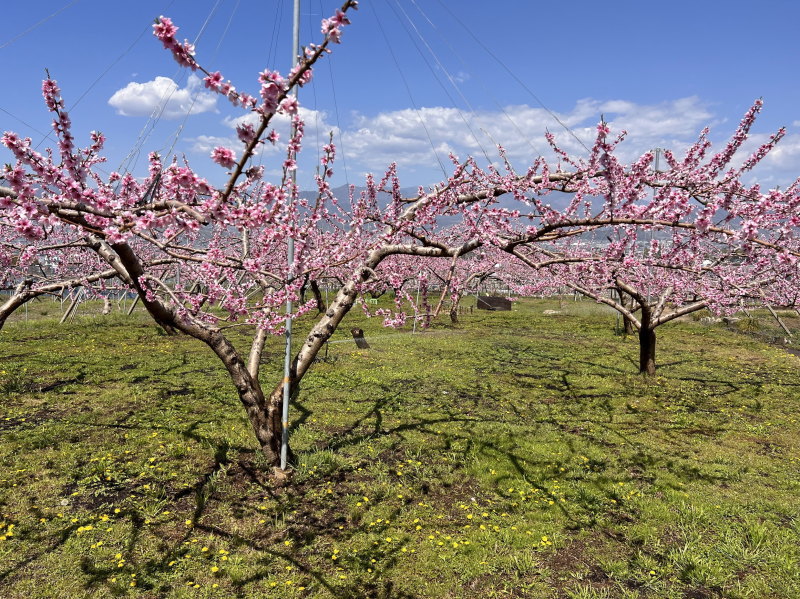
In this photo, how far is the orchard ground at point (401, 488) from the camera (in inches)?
211

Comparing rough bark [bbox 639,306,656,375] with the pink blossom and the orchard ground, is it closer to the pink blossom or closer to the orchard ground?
the orchard ground

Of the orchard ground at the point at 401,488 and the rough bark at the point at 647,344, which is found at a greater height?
the rough bark at the point at 647,344


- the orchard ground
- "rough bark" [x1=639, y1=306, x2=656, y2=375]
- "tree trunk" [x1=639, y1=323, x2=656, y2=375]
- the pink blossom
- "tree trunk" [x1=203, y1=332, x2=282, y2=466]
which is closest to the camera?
the pink blossom

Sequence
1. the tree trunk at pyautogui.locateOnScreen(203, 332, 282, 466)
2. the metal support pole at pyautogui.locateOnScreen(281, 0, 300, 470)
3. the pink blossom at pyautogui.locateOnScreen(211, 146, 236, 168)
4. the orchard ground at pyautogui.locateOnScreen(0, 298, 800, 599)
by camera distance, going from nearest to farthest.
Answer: the pink blossom at pyautogui.locateOnScreen(211, 146, 236, 168), the orchard ground at pyautogui.locateOnScreen(0, 298, 800, 599), the metal support pole at pyautogui.locateOnScreen(281, 0, 300, 470), the tree trunk at pyautogui.locateOnScreen(203, 332, 282, 466)

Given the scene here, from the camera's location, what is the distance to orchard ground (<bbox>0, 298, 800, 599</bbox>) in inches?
211

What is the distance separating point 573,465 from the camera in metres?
8.34

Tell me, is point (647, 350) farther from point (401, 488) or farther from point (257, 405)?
point (257, 405)

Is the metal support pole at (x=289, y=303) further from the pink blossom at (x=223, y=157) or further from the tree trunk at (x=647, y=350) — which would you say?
the tree trunk at (x=647, y=350)

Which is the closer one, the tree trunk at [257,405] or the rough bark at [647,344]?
the tree trunk at [257,405]

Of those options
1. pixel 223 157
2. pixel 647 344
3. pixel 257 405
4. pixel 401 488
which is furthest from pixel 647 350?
pixel 223 157

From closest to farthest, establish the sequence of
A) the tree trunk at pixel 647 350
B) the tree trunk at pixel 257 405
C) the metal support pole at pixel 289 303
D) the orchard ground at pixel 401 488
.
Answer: the orchard ground at pixel 401 488, the metal support pole at pixel 289 303, the tree trunk at pixel 257 405, the tree trunk at pixel 647 350

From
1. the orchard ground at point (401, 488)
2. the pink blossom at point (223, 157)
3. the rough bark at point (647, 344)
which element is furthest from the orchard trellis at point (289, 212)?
the rough bark at point (647, 344)

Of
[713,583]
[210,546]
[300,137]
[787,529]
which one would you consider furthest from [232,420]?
[787,529]

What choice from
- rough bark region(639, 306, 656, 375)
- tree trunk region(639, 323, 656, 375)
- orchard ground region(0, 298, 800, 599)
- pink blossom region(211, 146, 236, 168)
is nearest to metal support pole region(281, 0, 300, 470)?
orchard ground region(0, 298, 800, 599)
